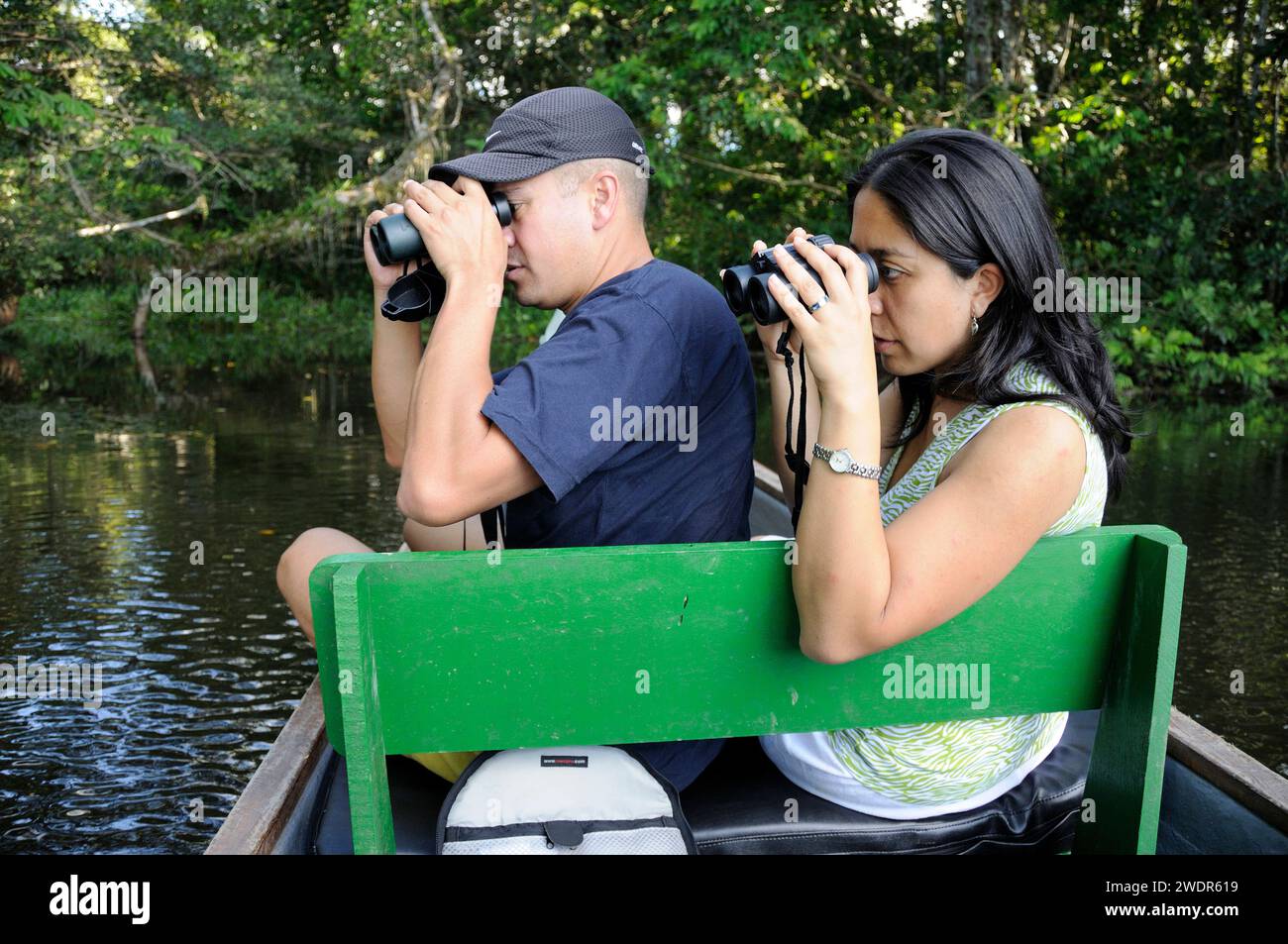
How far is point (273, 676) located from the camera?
13.7ft

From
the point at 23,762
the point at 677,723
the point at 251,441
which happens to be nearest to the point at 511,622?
the point at 677,723

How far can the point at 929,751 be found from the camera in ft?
5.81

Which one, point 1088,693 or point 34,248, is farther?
point 34,248

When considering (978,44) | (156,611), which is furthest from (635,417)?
(978,44)

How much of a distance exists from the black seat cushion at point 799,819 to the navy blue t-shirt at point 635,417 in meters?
0.40

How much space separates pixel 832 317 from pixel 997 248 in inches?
16.9

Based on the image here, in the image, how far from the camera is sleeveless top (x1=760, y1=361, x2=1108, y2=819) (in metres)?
1.73

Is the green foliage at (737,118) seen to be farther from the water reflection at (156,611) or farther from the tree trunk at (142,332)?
the water reflection at (156,611)

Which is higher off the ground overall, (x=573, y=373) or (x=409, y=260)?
(x=409, y=260)

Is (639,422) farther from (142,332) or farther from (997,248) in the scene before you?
(142,332)

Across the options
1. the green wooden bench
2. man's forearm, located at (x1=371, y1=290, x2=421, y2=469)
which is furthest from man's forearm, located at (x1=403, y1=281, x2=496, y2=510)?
man's forearm, located at (x1=371, y1=290, x2=421, y2=469)
